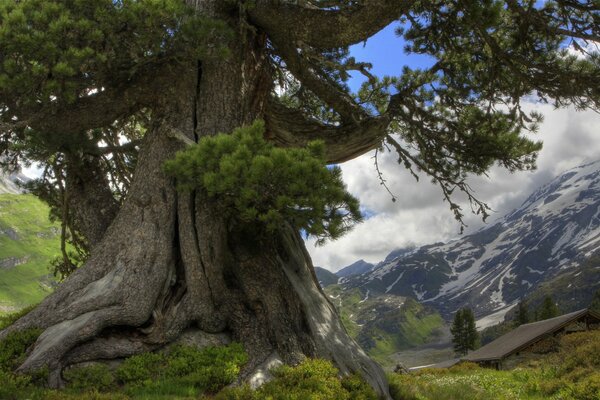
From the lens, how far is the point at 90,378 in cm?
733

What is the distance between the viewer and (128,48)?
9.54 meters

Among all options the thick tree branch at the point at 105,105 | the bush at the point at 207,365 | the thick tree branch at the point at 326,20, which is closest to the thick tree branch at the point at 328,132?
the thick tree branch at the point at 326,20

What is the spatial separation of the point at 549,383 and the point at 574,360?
4.35 meters

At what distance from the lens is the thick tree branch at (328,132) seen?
41.7ft

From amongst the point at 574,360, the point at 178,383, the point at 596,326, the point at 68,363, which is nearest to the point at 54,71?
the point at 68,363

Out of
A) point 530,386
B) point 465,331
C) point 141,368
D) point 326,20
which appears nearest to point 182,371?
point 141,368

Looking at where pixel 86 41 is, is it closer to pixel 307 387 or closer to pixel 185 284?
pixel 185 284

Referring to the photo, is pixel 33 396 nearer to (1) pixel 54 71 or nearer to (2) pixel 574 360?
(1) pixel 54 71

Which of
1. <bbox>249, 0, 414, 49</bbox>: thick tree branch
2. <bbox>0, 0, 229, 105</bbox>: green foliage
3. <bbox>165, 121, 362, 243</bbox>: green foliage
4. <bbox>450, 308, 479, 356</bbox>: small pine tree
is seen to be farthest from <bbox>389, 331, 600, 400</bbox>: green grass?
<bbox>450, 308, 479, 356</bbox>: small pine tree

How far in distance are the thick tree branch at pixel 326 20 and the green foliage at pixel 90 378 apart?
8.03 metres

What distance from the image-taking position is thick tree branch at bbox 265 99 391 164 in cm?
1270

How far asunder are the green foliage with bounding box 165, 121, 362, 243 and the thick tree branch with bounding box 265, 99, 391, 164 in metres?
4.55

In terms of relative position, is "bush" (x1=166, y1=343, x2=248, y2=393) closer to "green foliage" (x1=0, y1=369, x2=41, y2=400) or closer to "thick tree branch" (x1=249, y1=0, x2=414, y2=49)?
"green foliage" (x1=0, y1=369, x2=41, y2=400)

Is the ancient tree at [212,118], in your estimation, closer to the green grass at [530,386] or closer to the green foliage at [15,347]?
the green foliage at [15,347]
